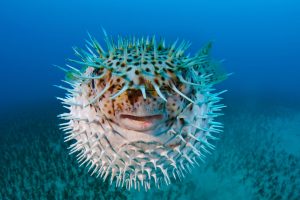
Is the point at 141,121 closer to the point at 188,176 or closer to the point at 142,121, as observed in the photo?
the point at 142,121

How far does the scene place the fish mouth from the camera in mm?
1059

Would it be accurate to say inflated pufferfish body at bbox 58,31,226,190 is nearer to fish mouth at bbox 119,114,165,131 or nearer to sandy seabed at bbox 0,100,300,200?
fish mouth at bbox 119,114,165,131

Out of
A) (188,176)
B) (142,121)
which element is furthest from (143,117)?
(188,176)

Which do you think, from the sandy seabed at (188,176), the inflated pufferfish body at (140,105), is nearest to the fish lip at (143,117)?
the inflated pufferfish body at (140,105)

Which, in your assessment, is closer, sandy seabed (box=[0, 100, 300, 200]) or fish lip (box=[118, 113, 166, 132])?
fish lip (box=[118, 113, 166, 132])

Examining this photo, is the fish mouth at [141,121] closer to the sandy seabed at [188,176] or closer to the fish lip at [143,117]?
the fish lip at [143,117]

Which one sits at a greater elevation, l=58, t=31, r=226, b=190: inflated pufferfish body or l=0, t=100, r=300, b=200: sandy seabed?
l=58, t=31, r=226, b=190: inflated pufferfish body

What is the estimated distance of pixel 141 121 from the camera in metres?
1.06

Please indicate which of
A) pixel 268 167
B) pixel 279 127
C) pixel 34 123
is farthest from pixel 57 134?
pixel 279 127

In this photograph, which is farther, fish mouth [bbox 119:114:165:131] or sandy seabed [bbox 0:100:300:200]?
sandy seabed [bbox 0:100:300:200]

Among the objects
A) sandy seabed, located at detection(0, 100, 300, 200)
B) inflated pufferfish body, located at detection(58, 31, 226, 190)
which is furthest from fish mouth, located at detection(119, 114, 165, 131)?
sandy seabed, located at detection(0, 100, 300, 200)

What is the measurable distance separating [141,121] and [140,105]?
8 centimetres

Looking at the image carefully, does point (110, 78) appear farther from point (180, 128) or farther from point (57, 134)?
point (57, 134)

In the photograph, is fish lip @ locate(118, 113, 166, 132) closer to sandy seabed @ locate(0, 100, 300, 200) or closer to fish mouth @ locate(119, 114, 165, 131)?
fish mouth @ locate(119, 114, 165, 131)
